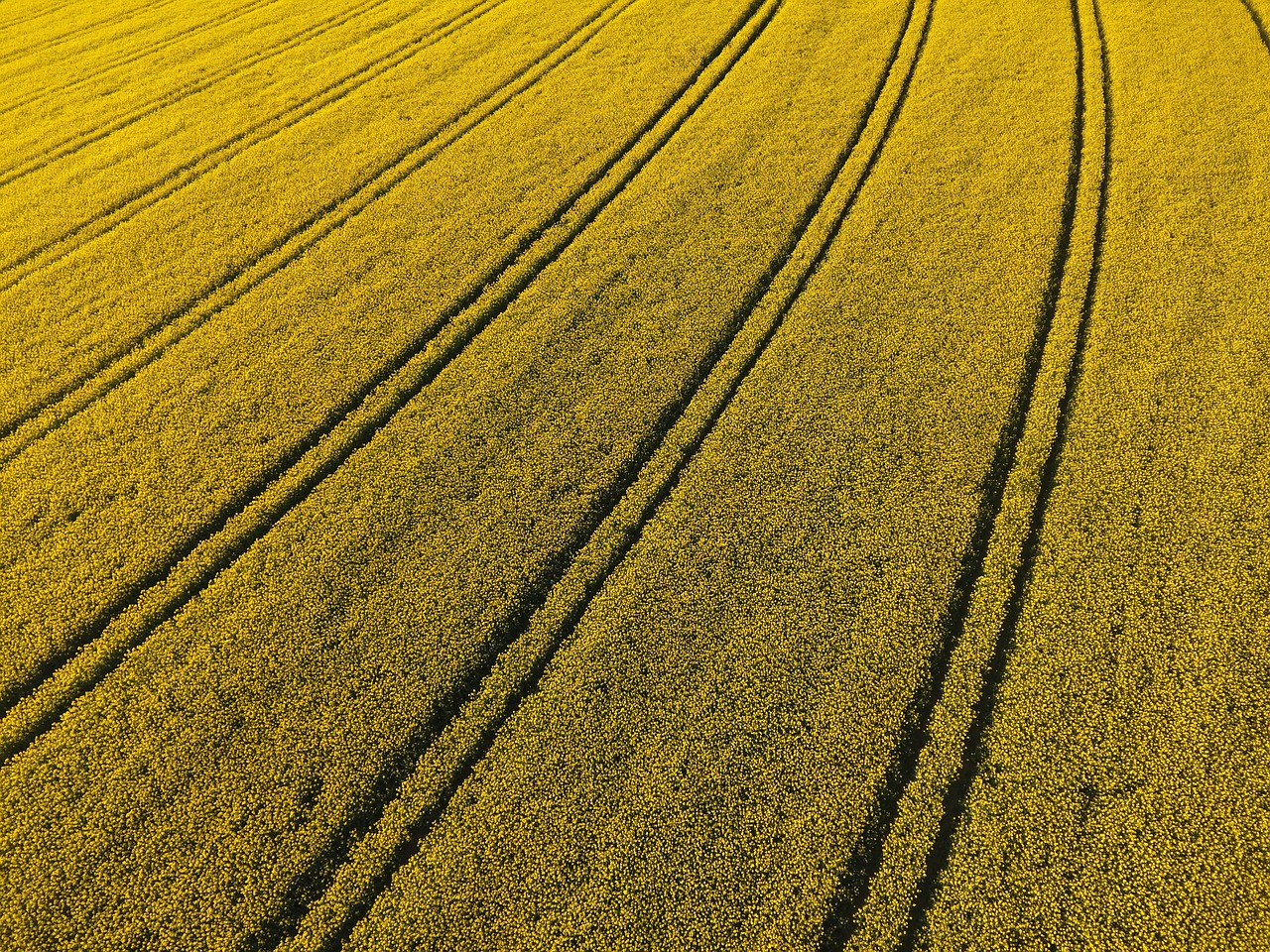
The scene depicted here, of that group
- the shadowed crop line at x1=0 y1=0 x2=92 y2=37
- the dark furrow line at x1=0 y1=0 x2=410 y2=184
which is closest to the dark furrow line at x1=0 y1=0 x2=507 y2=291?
the dark furrow line at x1=0 y1=0 x2=410 y2=184

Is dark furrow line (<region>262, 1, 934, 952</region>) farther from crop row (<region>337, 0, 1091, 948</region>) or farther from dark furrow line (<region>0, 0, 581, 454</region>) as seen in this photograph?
dark furrow line (<region>0, 0, 581, 454</region>)

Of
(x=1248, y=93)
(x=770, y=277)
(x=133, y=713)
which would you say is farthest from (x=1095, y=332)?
(x=133, y=713)

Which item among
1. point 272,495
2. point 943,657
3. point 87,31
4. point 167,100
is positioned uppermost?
point 87,31

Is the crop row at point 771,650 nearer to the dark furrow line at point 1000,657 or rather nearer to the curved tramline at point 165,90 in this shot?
the dark furrow line at point 1000,657

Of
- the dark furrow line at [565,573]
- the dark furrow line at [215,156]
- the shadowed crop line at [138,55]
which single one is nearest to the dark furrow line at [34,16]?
the shadowed crop line at [138,55]

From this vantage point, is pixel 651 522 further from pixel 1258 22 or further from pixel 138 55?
pixel 138 55

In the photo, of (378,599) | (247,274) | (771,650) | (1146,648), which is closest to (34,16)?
(247,274)
